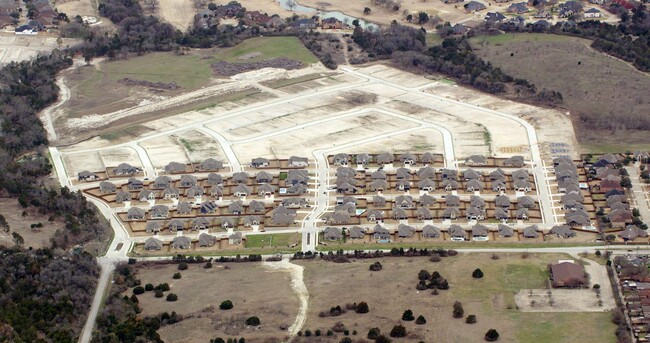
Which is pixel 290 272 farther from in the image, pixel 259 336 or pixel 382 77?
pixel 382 77

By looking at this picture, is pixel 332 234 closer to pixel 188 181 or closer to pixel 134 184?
pixel 188 181

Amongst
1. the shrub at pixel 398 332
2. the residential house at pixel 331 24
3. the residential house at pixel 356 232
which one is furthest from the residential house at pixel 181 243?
the residential house at pixel 331 24

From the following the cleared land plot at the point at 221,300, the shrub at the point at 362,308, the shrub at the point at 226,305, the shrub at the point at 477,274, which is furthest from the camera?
the shrub at the point at 477,274

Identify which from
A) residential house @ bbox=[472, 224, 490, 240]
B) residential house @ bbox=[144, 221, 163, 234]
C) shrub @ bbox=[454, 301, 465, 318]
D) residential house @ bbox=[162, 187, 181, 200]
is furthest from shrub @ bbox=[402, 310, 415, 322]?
residential house @ bbox=[162, 187, 181, 200]

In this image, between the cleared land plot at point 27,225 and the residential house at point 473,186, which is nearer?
the cleared land plot at point 27,225

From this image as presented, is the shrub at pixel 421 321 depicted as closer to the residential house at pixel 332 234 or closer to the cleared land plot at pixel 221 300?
the cleared land plot at pixel 221 300

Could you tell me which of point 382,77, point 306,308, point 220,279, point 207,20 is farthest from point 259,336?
point 207,20
